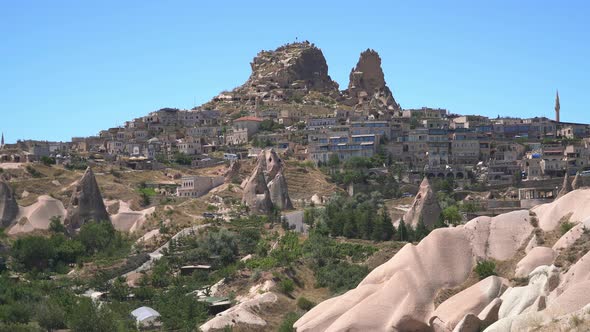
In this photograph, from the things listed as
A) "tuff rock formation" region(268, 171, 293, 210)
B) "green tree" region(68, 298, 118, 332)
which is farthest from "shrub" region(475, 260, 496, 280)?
"tuff rock formation" region(268, 171, 293, 210)

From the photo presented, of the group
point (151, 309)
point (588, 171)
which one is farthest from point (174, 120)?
point (151, 309)

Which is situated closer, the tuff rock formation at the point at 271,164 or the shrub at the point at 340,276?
the shrub at the point at 340,276

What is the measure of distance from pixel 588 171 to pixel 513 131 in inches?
880

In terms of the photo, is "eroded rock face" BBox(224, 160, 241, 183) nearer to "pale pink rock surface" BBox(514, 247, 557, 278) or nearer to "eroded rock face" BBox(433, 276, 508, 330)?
"pale pink rock surface" BBox(514, 247, 557, 278)

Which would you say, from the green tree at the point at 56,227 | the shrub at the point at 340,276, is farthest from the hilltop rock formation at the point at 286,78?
the shrub at the point at 340,276

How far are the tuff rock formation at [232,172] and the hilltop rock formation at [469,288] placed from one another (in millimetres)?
47815

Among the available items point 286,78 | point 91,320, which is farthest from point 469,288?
point 286,78

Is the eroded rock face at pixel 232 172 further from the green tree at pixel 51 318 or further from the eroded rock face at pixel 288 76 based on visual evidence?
the eroded rock face at pixel 288 76

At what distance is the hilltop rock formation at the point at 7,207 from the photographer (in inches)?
3105

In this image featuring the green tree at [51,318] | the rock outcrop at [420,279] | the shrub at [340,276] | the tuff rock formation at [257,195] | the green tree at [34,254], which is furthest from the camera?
the tuff rock formation at [257,195]

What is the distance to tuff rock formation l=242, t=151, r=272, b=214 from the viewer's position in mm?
79688

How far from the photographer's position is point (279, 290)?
177 feet

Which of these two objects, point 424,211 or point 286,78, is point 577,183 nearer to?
point 424,211

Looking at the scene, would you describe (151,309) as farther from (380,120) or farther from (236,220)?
(380,120)
